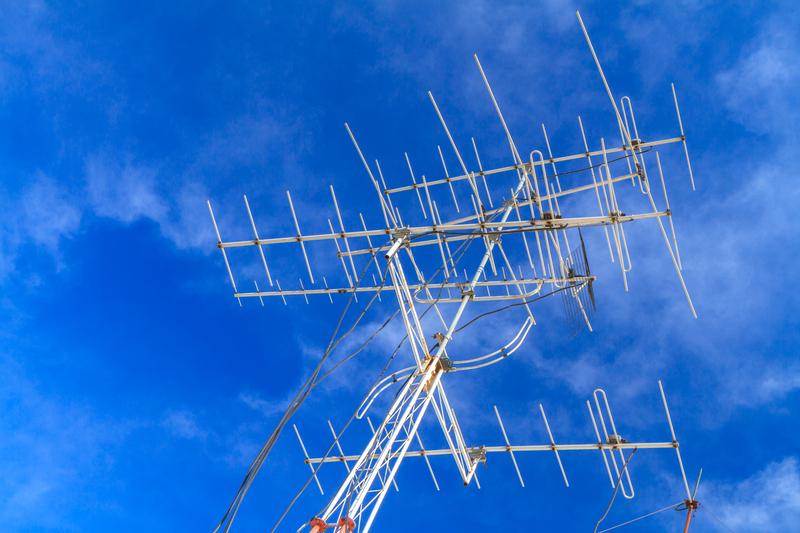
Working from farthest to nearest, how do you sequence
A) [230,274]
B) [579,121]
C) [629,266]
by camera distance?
[579,121], [230,274], [629,266]

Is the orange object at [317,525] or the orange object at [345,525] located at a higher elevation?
the orange object at [345,525]

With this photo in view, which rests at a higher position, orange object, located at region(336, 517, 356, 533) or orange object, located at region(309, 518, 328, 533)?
orange object, located at region(336, 517, 356, 533)

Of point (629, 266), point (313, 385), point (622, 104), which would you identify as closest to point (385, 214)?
point (313, 385)

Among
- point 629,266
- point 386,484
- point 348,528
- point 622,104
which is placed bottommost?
point 348,528

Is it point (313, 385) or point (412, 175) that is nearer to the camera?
point (313, 385)

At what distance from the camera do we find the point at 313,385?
23.1 feet

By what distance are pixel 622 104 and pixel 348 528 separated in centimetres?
761

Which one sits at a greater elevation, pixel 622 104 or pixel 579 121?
pixel 579 121

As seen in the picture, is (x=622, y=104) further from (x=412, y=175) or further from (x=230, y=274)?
(x=230, y=274)

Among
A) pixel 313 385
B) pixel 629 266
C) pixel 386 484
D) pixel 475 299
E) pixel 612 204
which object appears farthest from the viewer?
pixel 475 299

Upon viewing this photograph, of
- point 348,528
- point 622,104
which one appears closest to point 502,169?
point 622,104

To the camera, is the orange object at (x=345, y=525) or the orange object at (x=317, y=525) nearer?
the orange object at (x=317, y=525)

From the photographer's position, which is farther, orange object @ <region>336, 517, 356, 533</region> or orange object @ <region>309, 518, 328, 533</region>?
orange object @ <region>336, 517, 356, 533</region>

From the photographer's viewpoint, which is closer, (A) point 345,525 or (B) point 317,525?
(B) point 317,525
